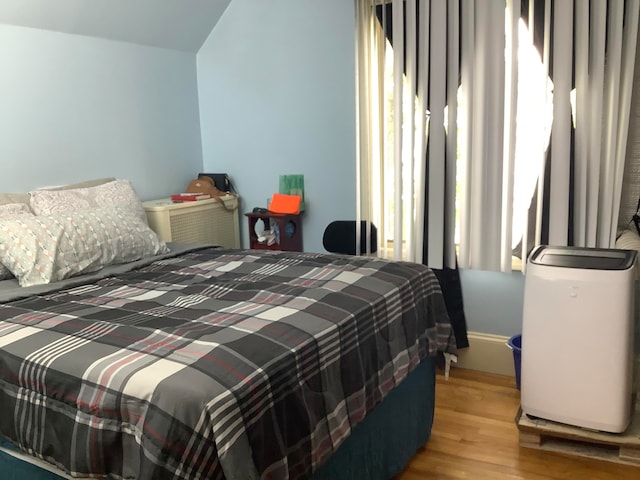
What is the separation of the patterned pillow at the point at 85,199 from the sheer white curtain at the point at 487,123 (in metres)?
1.25

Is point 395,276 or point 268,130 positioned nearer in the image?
point 395,276

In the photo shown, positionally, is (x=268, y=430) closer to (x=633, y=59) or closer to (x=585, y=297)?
(x=585, y=297)

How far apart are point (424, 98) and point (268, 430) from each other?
2.09 meters

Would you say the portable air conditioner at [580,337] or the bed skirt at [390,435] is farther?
the portable air conditioner at [580,337]

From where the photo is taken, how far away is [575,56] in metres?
2.55

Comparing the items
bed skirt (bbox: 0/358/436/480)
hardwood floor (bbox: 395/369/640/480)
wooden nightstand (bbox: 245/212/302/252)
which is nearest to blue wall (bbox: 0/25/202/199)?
wooden nightstand (bbox: 245/212/302/252)

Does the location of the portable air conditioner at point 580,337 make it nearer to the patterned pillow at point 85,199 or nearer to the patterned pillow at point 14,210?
the patterned pillow at point 85,199

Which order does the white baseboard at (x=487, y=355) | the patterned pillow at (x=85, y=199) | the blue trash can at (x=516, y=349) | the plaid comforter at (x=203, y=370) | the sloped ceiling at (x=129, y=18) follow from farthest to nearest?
the white baseboard at (x=487, y=355)
the blue trash can at (x=516, y=349)
the sloped ceiling at (x=129, y=18)
the patterned pillow at (x=85, y=199)
the plaid comforter at (x=203, y=370)

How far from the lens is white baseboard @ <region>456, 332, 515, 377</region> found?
9.80 feet

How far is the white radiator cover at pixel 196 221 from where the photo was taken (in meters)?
3.08

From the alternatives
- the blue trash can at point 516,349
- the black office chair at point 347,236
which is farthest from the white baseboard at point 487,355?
the black office chair at point 347,236

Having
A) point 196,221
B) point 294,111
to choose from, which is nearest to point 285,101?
point 294,111

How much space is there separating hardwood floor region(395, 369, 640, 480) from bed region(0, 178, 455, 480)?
0.15 meters

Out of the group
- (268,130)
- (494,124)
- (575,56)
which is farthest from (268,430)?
(268,130)
